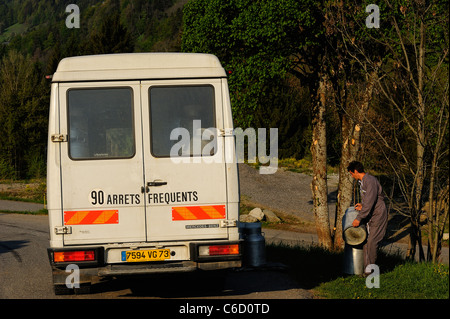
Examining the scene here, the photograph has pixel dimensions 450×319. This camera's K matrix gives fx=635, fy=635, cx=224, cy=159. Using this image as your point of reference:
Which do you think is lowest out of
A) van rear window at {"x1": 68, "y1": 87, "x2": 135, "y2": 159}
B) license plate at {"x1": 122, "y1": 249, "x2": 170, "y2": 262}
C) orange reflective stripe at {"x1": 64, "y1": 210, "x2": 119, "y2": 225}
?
license plate at {"x1": 122, "y1": 249, "x2": 170, "y2": 262}

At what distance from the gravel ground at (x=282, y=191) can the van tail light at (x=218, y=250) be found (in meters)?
17.8

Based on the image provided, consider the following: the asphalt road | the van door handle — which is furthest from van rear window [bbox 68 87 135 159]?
the asphalt road

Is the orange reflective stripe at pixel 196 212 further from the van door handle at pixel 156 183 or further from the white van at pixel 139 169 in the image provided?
the van door handle at pixel 156 183

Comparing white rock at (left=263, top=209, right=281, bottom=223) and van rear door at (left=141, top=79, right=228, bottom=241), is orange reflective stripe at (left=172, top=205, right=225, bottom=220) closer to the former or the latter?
van rear door at (left=141, top=79, right=228, bottom=241)

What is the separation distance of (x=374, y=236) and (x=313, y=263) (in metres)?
1.80

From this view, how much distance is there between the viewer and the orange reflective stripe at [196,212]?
767cm

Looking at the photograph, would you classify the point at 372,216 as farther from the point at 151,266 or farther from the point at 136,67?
the point at 136,67

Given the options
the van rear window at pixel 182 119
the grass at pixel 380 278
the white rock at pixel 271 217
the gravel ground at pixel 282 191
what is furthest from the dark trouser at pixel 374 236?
the gravel ground at pixel 282 191

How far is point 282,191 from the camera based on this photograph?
32.8 m

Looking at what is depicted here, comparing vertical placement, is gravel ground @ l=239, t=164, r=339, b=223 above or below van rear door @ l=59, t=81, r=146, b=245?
below

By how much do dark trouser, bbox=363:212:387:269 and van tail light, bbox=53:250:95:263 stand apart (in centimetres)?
384

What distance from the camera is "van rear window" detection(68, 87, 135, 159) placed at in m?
7.67

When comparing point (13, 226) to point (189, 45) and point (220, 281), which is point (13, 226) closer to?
point (189, 45)
